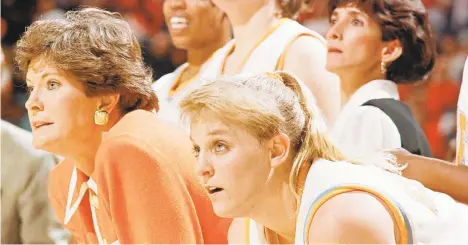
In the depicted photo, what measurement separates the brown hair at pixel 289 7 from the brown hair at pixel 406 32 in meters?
0.14

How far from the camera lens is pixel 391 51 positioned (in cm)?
277

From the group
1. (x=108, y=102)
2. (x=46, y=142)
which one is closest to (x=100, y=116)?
(x=108, y=102)

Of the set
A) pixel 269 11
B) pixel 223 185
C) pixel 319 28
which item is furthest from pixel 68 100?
pixel 319 28

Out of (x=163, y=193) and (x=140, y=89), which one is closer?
(x=163, y=193)

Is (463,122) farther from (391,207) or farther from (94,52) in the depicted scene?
(94,52)

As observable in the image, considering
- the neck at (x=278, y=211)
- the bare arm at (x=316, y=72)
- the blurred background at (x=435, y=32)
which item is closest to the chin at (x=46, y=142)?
the neck at (x=278, y=211)

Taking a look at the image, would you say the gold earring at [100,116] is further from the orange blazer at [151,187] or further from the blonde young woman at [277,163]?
the blonde young woman at [277,163]

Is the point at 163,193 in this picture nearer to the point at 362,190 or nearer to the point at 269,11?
the point at 362,190

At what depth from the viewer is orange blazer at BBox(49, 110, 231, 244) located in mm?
2096

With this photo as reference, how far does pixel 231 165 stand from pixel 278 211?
15 centimetres

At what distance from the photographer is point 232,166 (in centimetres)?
183

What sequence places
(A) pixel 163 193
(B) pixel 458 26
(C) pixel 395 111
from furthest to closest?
(B) pixel 458 26 < (C) pixel 395 111 < (A) pixel 163 193

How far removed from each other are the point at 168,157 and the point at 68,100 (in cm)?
31

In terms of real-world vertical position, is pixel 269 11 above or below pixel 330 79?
above
